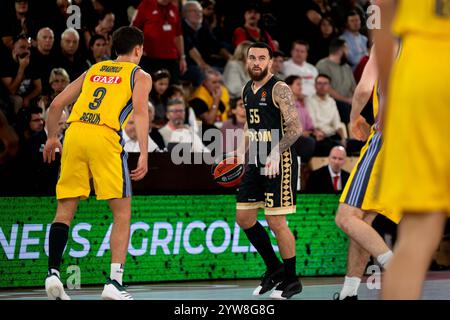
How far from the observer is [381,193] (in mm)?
4207

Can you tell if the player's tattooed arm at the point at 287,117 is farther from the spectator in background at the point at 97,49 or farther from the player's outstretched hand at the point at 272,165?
the spectator in background at the point at 97,49

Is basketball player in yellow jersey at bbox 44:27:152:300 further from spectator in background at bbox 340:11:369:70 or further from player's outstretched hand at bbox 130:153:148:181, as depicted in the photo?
spectator in background at bbox 340:11:369:70

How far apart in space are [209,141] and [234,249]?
2.25 m

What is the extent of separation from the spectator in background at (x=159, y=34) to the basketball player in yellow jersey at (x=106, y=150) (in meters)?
5.78

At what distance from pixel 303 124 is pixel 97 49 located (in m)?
3.14

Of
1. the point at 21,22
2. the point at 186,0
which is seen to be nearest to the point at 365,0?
the point at 186,0

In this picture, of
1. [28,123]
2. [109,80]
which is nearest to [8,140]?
[28,123]

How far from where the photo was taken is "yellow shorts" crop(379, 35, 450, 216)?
4055 millimetres

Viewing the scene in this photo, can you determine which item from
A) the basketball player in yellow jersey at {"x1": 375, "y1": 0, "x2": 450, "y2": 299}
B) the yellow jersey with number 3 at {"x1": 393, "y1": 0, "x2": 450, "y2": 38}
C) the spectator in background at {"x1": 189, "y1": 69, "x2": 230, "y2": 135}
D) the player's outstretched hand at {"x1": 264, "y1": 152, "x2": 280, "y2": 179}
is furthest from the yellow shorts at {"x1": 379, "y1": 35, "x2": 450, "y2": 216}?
the spectator in background at {"x1": 189, "y1": 69, "x2": 230, "y2": 135}

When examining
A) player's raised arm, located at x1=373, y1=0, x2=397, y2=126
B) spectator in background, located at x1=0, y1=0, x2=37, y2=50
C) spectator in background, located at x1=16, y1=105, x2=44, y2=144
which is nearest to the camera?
player's raised arm, located at x1=373, y1=0, x2=397, y2=126

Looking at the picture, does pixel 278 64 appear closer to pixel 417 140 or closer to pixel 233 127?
pixel 233 127

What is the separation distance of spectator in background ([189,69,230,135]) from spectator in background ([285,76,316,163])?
994 mm

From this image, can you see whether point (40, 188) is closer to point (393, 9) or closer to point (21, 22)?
point (21, 22)
